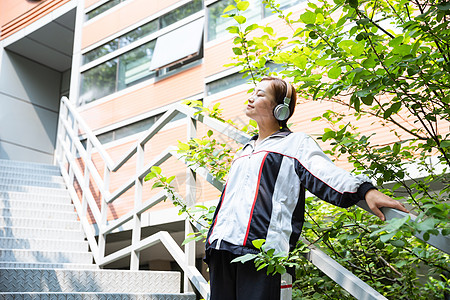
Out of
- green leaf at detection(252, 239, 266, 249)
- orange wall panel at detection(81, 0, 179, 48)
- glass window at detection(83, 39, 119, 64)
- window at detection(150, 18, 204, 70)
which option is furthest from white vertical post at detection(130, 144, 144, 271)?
glass window at detection(83, 39, 119, 64)

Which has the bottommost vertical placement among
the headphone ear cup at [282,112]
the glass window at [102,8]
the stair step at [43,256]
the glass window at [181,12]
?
the stair step at [43,256]

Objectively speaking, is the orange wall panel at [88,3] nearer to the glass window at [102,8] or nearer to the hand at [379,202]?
the glass window at [102,8]

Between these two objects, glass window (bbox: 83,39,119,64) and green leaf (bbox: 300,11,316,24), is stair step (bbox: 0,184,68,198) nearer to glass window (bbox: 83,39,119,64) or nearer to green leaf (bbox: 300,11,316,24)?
glass window (bbox: 83,39,119,64)

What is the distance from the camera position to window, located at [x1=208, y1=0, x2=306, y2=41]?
272 inches

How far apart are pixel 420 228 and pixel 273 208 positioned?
60 cm

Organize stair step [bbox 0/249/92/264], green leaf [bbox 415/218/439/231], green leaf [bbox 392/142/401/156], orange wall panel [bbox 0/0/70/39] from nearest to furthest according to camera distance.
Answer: green leaf [bbox 415/218/439/231] < green leaf [bbox 392/142/401/156] < stair step [bbox 0/249/92/264] < orange wall panel [bbox 0/0/70/39]

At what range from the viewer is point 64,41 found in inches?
442

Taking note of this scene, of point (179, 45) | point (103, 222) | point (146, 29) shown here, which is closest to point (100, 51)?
point (146, 29)

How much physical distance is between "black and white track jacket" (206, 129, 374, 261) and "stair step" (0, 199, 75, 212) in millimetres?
3935

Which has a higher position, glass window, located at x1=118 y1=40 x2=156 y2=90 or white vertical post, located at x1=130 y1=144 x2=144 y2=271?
glass window, located at x1=118 y1=40 x2=156 y2=90

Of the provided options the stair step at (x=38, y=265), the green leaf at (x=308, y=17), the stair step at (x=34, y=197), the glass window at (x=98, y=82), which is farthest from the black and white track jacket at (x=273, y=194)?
the glass window at (x=98, y=82)

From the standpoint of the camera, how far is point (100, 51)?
9.61m

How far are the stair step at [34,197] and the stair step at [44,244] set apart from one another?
89cm

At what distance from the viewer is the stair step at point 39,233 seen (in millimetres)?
4410
